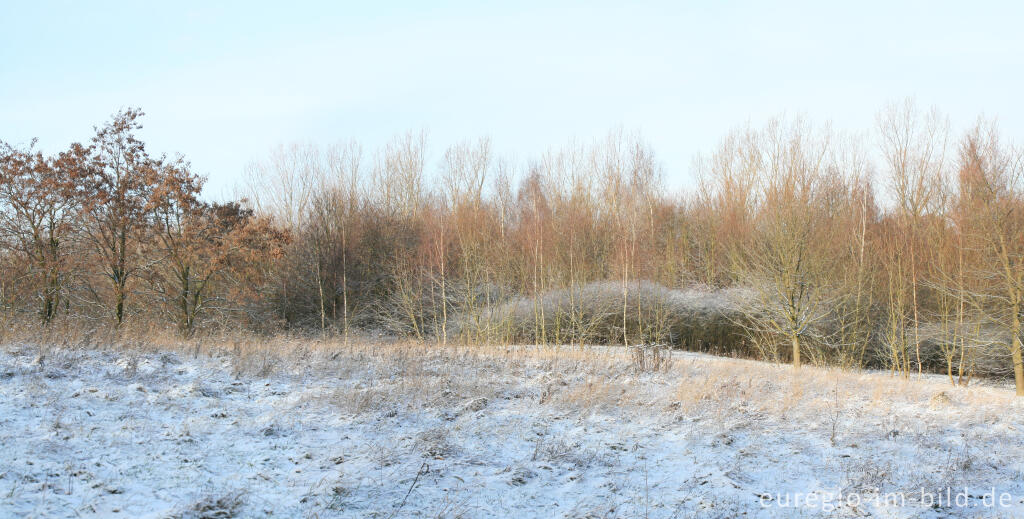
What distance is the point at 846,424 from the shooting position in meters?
6.96

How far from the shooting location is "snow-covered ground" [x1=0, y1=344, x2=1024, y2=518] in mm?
4566

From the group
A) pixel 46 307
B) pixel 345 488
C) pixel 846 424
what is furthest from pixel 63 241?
pixel 846 424

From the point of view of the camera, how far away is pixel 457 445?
5.80 m

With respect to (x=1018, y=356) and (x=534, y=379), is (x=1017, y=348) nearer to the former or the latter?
(x=1018, y=356)

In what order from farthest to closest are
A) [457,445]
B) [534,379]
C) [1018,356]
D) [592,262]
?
[592,262], [1018,356], [534,379], [457,445]

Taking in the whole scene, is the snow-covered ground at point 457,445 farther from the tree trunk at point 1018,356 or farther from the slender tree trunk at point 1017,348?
the tree trunk at point 1018,356

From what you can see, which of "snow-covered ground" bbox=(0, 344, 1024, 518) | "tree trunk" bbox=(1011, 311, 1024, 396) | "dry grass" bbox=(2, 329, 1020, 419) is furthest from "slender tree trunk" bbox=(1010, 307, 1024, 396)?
"snow-covered ground" bbox=(0, 344, 1024, 518)

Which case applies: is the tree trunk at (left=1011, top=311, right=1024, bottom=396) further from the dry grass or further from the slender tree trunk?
the dry grass

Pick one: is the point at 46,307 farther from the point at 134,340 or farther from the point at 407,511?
the point at 407,511

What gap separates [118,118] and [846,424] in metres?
18.5

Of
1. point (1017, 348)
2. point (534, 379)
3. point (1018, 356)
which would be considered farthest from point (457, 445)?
point (1018, 356)

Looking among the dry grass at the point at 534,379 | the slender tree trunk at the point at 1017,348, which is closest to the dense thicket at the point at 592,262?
the slender tree trunk at the point at 1017,348

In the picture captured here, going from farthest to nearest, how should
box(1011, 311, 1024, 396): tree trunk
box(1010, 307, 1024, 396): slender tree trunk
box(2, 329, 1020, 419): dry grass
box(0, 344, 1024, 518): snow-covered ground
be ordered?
box(1011, 311, 1024, 396): tree trunk
box(1010, 307, 1024, 396): slender tree trunk
box(2, 329, 1020, 419): dry grass
box(0, 344, 1024, 518): snow-covered ground

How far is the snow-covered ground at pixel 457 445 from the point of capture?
457 cm
